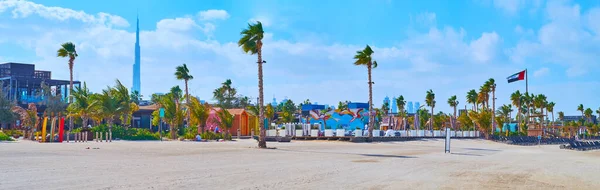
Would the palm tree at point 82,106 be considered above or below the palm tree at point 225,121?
above

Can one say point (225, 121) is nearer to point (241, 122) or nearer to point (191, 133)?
point (191, 133)

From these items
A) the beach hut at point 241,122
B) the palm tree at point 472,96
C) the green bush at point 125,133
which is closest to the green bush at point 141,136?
the green bush at point 125,133

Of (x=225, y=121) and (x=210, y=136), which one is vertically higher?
(x=225, y=121)

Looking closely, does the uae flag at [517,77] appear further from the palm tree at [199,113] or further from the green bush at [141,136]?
the green bush at [141,136]

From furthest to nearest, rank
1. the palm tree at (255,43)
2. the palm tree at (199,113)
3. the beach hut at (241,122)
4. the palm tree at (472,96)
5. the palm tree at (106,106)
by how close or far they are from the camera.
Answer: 1. the palm tree at (472,96)
2. the beach hut at (241,122)
3. the palm tree at (199,113)
4. the palm tree at (106,106)
5. the palm tree at (255,43)

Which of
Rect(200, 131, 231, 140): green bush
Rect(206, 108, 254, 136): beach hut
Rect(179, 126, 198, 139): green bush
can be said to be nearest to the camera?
Rect(200, 131, 231, 140): green bush

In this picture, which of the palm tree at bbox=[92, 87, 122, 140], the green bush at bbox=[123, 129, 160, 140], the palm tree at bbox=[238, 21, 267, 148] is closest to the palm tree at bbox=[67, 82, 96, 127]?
the palm tree at bbox=[92, 87, 122, 140]

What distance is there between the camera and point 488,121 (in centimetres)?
7331

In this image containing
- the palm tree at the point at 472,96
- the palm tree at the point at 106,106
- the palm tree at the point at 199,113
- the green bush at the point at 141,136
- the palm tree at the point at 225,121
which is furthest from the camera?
the palm tree at the point at 472,96

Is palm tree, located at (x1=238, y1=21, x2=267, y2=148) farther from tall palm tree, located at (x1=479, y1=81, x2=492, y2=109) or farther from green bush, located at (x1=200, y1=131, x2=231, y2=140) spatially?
tall palm tree, located at (x1=479, y1=81, x2=492, y2=109)

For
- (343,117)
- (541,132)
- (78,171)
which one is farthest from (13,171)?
(541,132)

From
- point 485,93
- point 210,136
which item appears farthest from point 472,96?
point 210,136

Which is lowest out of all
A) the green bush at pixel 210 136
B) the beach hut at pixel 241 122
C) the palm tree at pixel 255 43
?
the green bush at pixel 210 136

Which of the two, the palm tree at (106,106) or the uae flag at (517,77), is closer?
the palm tree at (106,106)
